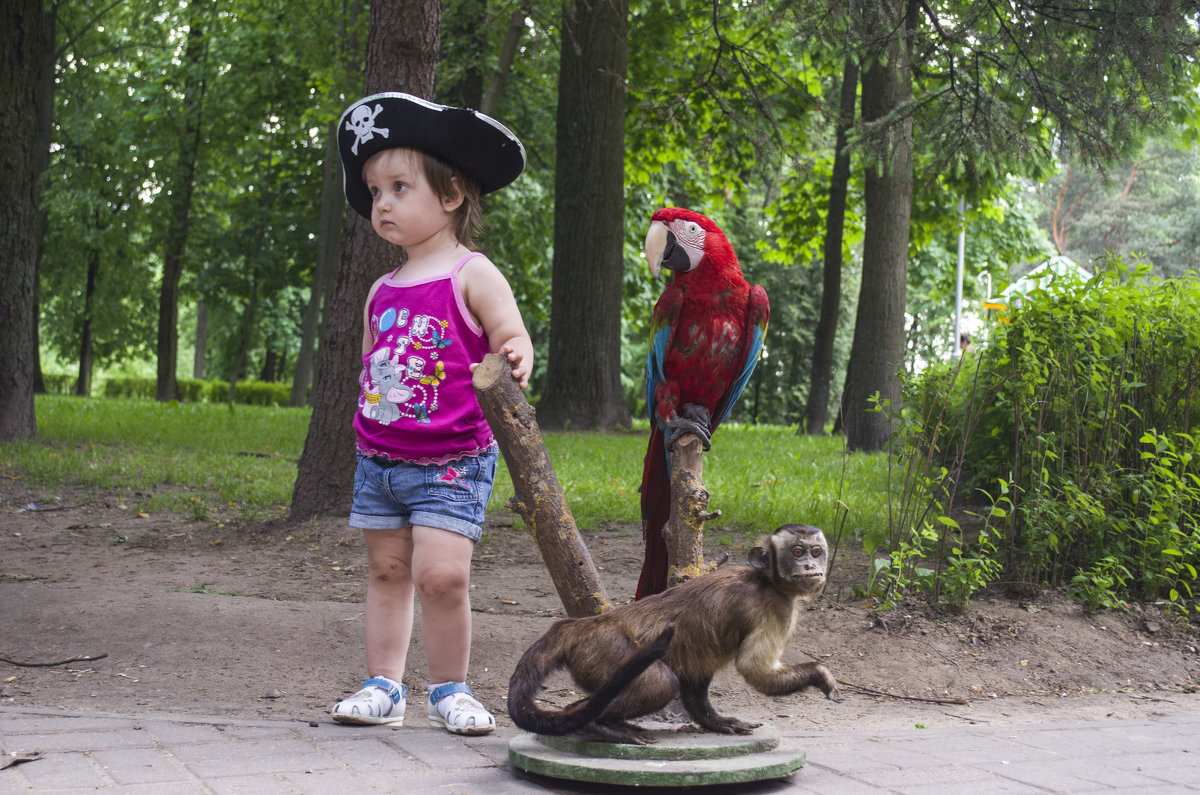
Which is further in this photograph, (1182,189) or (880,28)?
(1182,189)

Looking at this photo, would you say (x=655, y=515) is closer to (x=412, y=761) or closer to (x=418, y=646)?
(x=412, y=761)

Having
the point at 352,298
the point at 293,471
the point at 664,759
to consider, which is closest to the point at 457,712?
the point at 664,759

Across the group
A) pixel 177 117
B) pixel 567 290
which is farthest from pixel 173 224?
pixel 567 290

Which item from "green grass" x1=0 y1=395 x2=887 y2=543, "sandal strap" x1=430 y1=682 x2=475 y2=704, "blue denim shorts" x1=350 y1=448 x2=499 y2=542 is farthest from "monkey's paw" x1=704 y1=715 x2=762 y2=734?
"green grass" x1=0 y1=395 x2=887 y2=543

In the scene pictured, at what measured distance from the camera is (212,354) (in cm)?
4434

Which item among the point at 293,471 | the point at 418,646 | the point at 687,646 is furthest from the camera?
the point at 293,471

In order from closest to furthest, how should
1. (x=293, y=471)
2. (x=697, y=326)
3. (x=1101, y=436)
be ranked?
(x=697, y=326) → (x=1101, y=436) → (x=293, y=471)

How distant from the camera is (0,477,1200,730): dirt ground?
157 inches

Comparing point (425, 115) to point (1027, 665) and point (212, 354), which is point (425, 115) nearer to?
point (1027, 665)

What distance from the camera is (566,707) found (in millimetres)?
2928

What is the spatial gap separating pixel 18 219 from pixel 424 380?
28.9 ft

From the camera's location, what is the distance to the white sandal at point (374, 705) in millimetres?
3348

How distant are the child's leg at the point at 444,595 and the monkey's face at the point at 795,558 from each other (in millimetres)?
987

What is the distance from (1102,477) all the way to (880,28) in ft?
12.1
